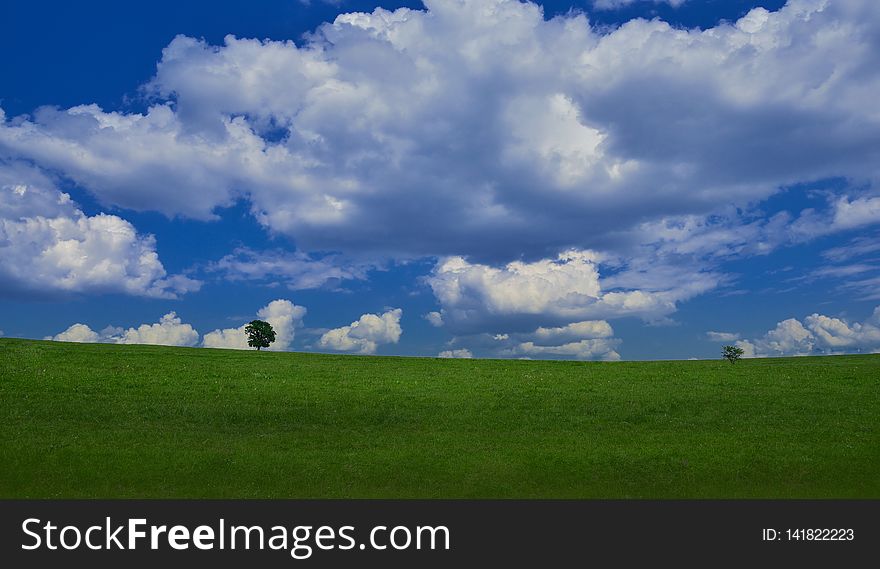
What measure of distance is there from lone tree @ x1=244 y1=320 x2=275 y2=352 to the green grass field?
182ft

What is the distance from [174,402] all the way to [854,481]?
37.1 m

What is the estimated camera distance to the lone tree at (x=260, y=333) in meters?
110

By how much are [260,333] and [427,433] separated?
268 ft

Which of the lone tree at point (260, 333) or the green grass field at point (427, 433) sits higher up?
the lone tree at point (260, 333)

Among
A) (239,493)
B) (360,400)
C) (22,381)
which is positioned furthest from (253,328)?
(239,493)

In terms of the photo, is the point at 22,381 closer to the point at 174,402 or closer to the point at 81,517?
the point at 174,402

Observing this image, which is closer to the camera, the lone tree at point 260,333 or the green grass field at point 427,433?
the green grass field at point 427,433

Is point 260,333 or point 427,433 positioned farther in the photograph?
point 260,333

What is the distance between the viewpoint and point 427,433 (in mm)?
34156

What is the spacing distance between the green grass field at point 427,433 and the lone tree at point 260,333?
2180 inches

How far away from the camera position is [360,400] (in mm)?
41531

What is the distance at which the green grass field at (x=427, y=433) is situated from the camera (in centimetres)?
2681

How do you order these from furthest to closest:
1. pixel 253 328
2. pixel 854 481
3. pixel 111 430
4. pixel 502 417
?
1. pixel 253 328
2. pixel 502 417
3. pixel 111 430
4. pixel 854 481

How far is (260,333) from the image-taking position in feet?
361
